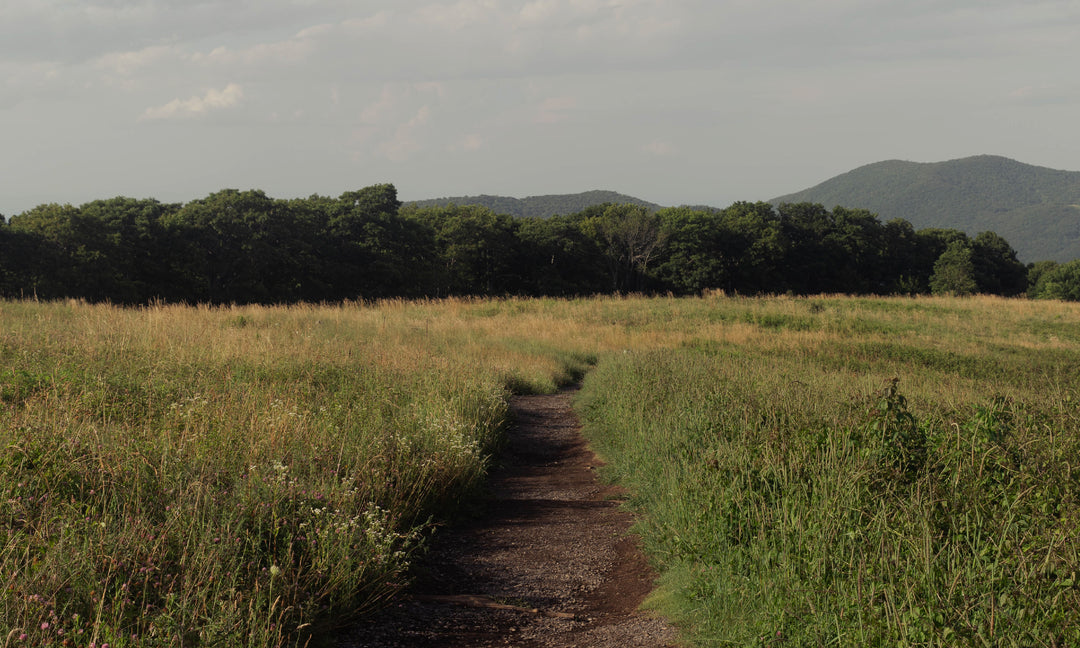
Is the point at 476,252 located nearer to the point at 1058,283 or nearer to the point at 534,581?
the point at 534,581

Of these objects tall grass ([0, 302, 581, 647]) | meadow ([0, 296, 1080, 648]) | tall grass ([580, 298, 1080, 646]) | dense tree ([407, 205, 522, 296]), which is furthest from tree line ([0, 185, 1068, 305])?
tall grass ([580, 298, 1080, 646])

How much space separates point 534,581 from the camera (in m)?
5.87

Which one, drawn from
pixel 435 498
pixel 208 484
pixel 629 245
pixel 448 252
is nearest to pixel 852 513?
pixel 435 498

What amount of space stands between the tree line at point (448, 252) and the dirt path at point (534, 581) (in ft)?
119

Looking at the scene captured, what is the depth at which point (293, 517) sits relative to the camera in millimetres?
5191

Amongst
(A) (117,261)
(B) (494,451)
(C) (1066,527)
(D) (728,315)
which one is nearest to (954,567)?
(C) (1066,527)

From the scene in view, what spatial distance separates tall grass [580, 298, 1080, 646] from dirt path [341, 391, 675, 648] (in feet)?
1.10

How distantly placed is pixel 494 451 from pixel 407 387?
1706mm

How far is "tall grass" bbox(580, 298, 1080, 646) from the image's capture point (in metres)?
3.48

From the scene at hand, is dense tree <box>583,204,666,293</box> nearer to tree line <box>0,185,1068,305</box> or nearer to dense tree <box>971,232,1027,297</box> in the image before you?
tree line <box>0,185,1068,305</box>

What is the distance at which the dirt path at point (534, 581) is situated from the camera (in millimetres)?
4797

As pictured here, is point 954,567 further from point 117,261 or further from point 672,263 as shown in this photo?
point 672,263

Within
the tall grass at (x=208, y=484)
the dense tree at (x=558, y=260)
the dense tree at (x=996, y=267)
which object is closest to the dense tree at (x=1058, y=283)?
the dense tree at (x=996, y=267)

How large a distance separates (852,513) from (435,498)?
3887 millimetres
